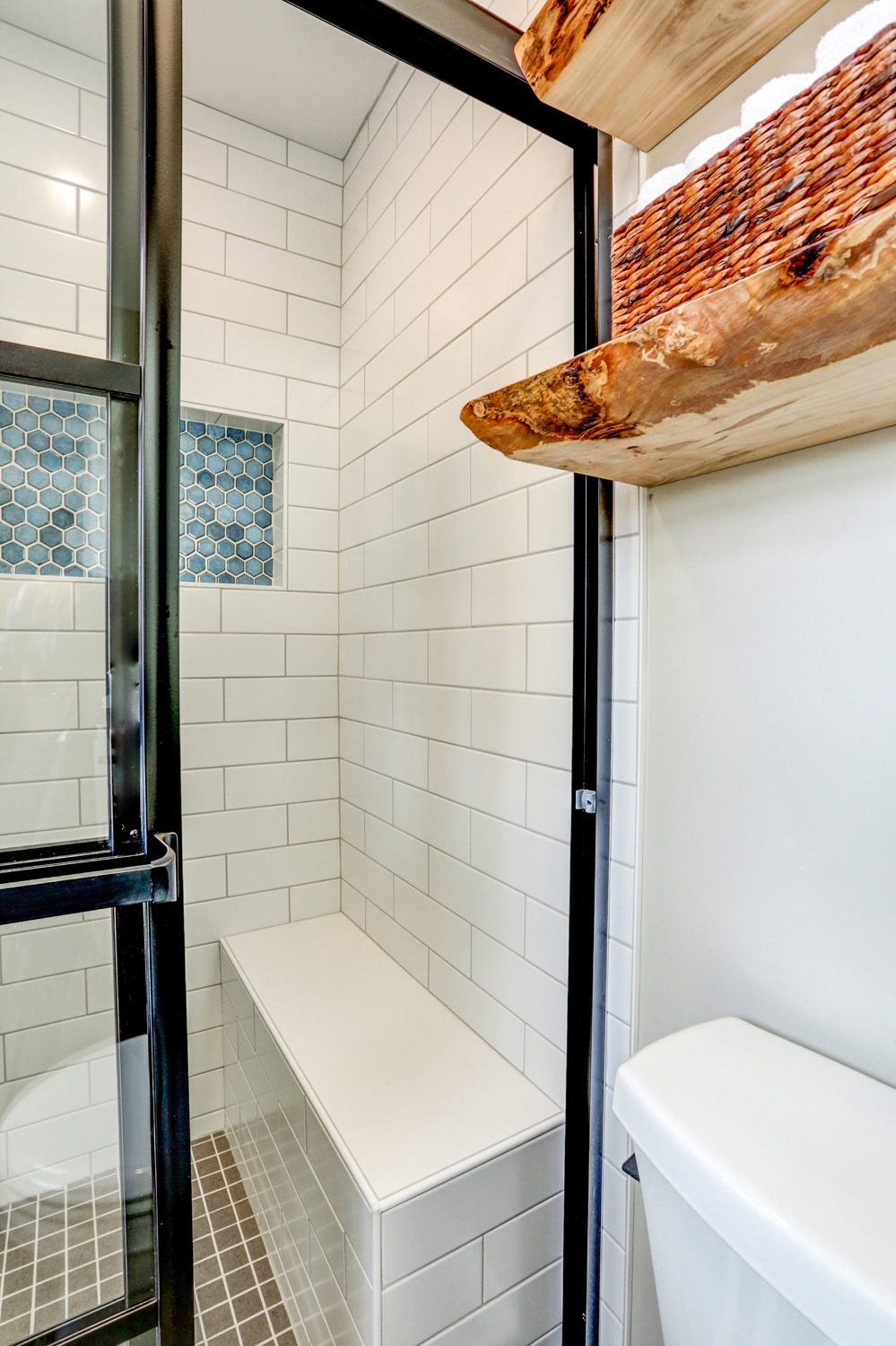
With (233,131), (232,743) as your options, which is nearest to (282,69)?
(233,131)

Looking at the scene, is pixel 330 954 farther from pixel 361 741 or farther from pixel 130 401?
pixel 130 401

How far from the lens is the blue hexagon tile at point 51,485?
2.18 feet

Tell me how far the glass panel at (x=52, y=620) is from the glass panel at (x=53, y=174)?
8 cm

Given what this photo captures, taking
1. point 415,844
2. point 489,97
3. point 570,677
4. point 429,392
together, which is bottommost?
point 415,844

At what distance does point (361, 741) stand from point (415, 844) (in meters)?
0.38

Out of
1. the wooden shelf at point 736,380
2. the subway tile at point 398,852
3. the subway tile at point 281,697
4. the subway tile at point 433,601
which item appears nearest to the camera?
the wooden shelf at point 736,380

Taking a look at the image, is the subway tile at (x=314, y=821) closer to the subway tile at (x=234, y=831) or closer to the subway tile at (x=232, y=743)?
the subway tile at (x=234, y=831)

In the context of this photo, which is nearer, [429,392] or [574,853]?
[574,853]

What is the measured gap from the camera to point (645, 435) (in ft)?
2.07

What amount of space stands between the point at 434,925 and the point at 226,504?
1.26 meters

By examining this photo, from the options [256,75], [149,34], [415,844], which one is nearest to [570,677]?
[415,844]

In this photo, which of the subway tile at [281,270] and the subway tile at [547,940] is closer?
the subway tile at [547,940]

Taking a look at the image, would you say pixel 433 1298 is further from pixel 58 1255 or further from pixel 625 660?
pixel 625 660

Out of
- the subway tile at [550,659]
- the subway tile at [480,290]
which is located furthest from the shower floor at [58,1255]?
the subway tile at [480,290]
